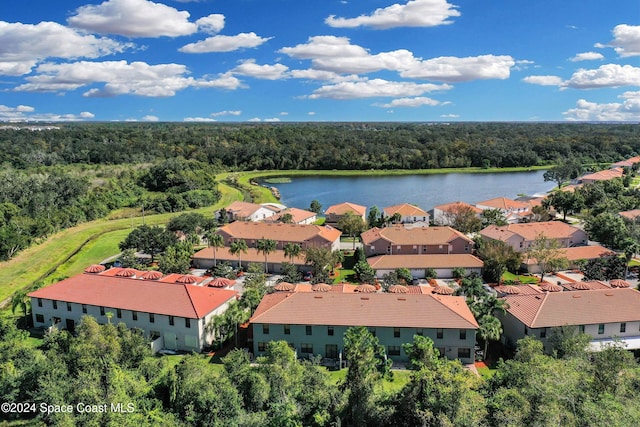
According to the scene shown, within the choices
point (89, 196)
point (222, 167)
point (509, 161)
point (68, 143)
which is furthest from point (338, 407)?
point (68, 143)

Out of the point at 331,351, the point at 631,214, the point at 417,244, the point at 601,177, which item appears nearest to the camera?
the point at 331,351

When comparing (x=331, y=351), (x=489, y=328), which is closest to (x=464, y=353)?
(x=489, y=328)

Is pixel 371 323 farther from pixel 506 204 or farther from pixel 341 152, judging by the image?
pixel 341 152

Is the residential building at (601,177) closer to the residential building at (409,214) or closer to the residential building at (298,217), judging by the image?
the residential building at (409,214)

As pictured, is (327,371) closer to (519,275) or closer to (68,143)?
(519,275)

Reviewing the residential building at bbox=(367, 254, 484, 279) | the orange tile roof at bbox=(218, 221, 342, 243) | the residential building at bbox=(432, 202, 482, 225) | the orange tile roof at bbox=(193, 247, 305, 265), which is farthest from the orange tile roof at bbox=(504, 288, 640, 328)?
the residential building at bbox=(432, 202, 482, 225)
